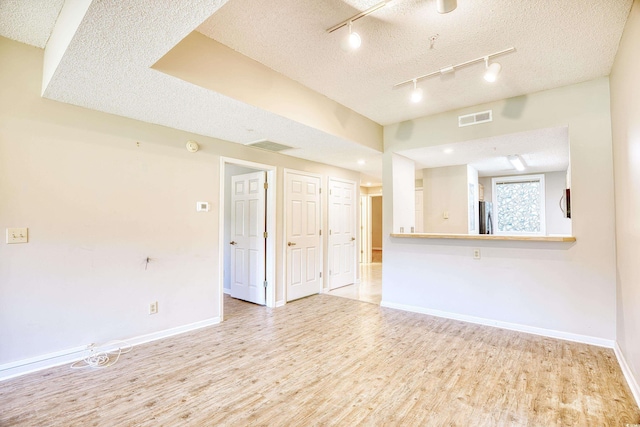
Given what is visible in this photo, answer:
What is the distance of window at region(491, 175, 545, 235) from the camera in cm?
609

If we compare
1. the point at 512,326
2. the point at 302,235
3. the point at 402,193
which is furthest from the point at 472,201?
the point at 302,235

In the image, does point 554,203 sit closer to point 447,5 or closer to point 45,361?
point 447,5

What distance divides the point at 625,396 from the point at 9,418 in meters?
4.03

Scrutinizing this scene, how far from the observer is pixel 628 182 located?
216cm

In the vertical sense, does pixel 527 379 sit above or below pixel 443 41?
below

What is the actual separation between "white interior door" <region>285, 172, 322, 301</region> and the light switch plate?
2.82m

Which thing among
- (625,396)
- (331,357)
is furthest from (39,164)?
(625,396)

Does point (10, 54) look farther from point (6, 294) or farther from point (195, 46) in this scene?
point (6, 294)

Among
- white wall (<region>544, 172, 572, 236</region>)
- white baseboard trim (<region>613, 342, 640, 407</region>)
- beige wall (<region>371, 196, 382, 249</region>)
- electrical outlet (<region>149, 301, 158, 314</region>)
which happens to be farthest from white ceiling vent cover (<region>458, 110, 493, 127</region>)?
beige wall (<region>371, 196, 382, 249</region>)

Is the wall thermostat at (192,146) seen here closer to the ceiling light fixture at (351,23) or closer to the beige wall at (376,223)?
the ceiling light fixture at (351,23)

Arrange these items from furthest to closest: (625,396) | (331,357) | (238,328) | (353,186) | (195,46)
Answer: (353,186) → (238,328) → (331,357) → (195,46) → (625,396)

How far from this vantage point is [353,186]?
5809 mm

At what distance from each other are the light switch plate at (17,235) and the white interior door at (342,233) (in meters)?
3.87

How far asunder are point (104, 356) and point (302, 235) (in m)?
2.83
